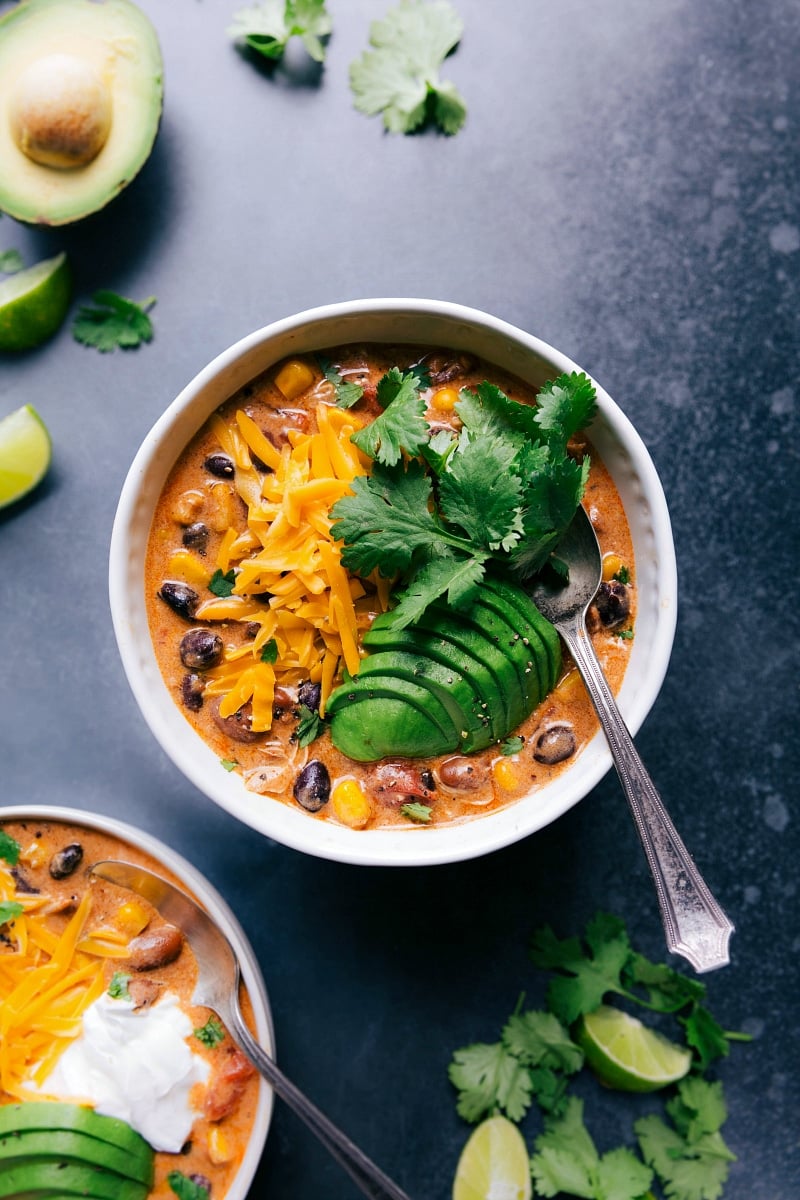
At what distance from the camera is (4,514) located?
9.87 feet

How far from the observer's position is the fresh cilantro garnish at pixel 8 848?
2.66 metres

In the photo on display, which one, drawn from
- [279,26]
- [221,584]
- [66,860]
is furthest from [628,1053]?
[279,26]

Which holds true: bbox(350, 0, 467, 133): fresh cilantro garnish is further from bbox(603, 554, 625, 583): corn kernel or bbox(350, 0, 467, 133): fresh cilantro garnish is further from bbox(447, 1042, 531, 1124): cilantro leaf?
bbox(447, 1042, 531, 1124): cilantro leaf

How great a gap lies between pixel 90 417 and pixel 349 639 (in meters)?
1.18

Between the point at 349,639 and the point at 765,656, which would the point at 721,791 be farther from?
the point at 349,639

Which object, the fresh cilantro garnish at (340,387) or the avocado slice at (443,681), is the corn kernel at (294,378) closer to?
the fresh cilantro garnish at (340,387)

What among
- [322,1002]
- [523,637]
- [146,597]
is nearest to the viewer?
[523,637]

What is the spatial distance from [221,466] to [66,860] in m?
1.13

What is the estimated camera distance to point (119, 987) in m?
2.72

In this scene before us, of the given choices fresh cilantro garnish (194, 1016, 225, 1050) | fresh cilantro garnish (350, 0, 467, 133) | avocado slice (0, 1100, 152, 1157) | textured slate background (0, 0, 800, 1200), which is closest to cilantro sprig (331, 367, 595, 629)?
textured slate background (0, 0, 800, 1200)

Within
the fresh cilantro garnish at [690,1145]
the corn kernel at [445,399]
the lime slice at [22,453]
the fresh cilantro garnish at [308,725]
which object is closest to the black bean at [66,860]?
the fresh cilantro garnish at [308,725]

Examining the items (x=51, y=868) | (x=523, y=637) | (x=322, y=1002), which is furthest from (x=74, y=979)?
(x=523, y=637)

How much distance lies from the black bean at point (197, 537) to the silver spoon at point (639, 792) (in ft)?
2.76

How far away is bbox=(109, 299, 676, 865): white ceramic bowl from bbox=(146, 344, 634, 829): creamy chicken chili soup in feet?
0.15
